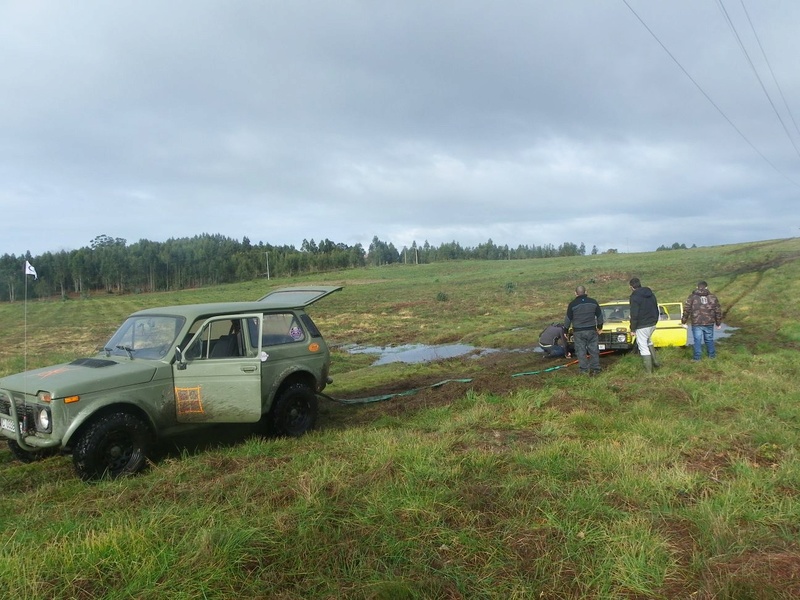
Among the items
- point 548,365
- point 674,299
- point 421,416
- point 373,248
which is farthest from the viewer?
point 373,248

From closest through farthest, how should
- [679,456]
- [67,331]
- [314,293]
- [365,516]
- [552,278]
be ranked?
1. [365,516]
2. [679,456]
3. [314,293]
4. [67,331]
5. [552,278]

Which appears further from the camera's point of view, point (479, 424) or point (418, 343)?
point (418, 343)

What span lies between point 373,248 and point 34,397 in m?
→ 164

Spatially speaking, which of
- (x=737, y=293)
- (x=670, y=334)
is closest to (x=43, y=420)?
(x=670, y=334)

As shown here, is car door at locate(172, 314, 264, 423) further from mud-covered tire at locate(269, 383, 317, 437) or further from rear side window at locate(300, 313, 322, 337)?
rear side window at locate(300, 313, 322, 337)

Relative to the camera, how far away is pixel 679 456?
535cm

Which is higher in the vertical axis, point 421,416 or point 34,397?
point 34,397

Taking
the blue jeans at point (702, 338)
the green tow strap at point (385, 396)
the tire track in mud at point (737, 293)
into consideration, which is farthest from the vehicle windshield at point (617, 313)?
the tire track in mud at point (737, 293)

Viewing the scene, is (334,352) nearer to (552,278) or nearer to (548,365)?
(548,365)

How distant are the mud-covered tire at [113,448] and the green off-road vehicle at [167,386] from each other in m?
0.01

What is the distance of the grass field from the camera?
3207mm

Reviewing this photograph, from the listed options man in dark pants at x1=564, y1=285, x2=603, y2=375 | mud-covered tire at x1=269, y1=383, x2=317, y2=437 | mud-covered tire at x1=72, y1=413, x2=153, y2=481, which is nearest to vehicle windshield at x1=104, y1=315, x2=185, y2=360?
mud-covered tire at x1=72, y1=413, x2=153, y2=481

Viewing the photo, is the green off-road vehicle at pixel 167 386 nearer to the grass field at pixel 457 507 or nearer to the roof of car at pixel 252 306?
the roof of car at pixel 252 306

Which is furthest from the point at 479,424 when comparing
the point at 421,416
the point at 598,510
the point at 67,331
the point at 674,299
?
the point at 67,331
